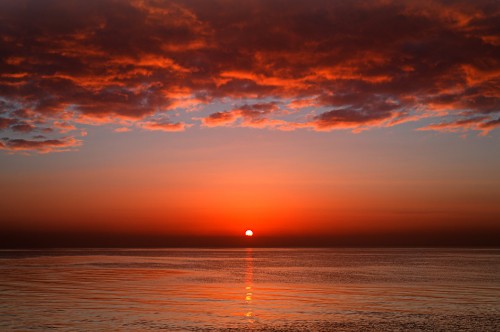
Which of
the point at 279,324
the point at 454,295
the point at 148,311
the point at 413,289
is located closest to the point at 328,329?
the point at 279,324

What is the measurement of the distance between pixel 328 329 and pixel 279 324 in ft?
9.12

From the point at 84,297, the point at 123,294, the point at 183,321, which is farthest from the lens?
the point at 123,294

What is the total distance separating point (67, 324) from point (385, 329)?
17200mm

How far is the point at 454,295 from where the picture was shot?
4422 centimetres

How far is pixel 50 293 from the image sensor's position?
43.7 meters

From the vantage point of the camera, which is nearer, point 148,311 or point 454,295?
point 148,311

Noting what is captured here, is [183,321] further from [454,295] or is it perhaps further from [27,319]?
[454,295]

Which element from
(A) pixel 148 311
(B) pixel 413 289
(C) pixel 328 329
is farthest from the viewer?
(B) pixel 413 289

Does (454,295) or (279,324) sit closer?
(279,324)

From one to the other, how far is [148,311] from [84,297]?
30.7ft

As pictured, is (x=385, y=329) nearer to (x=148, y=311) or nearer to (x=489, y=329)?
(x=489, y=329)

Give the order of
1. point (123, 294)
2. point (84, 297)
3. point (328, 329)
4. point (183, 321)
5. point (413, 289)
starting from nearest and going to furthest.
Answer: point (328, 329)
point (183, 321)
point (84, 297)
point (123, 294)
point (413, 289)

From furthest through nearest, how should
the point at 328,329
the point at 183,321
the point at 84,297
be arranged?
the point at 84,297
the point at 183,321
the point at 328,329

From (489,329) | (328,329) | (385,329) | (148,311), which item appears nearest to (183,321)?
(148,311)
